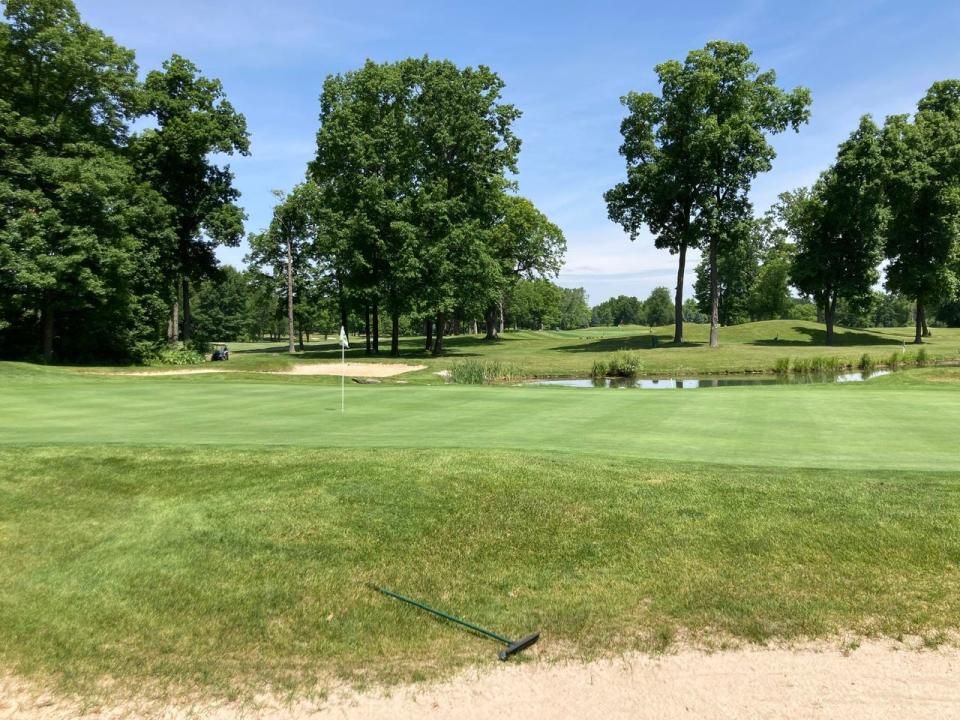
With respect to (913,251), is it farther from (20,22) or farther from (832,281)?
(20,22)

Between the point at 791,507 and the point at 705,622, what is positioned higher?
the point at 791,507

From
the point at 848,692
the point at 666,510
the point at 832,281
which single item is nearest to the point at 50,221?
the point at 666,510

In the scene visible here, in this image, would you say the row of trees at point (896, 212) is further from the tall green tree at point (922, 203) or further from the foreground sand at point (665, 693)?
the foreground sand at point (665, 693)

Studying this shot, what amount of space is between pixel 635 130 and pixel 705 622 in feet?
172

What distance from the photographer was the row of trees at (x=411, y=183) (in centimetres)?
4219

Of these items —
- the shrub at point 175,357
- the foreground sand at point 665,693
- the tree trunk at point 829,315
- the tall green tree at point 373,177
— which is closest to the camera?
the foreground sand at point 665,693

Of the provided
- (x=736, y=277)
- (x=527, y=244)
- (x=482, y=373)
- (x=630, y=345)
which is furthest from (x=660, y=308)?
(x=482, y=373)

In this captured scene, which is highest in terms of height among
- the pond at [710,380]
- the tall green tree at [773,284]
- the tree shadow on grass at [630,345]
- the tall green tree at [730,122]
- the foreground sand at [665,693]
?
the tall green tree at [730,122]

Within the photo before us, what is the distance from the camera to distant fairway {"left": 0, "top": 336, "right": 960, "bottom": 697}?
16.2ft

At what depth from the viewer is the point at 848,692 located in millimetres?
4238

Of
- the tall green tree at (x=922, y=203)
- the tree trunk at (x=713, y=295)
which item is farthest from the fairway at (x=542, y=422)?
the tall green tree at (x=922, y=203)

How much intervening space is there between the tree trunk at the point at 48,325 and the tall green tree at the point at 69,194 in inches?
2.5

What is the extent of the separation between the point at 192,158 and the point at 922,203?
188 feet

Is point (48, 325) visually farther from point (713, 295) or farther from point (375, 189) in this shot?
point (713, 295)
